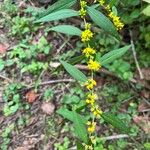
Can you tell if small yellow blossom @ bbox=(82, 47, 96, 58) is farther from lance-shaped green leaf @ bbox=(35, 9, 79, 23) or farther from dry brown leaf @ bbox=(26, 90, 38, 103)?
dry brown leaf @ bbox=(26, 90, 38, 103)

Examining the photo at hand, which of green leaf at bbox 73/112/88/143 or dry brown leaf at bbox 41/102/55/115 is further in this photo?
dry brown leaf at bbox 41/102/55/115

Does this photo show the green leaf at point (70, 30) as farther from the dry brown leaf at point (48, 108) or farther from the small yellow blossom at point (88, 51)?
the dry brown leaf at point (48, 108)

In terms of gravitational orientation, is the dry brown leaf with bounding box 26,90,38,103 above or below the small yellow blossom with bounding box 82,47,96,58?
above

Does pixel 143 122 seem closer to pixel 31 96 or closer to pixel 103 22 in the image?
pixel 31 96

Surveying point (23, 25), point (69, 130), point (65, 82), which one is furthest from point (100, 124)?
point (23, 25)

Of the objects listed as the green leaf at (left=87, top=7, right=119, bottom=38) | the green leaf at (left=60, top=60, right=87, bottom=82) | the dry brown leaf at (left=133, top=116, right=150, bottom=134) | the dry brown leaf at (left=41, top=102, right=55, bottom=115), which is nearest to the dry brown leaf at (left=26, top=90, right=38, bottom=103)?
the dry brown leaf at (left=41, top=102, right=55, bottom=115)

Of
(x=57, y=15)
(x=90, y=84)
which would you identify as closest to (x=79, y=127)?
(x=90, y=84)
